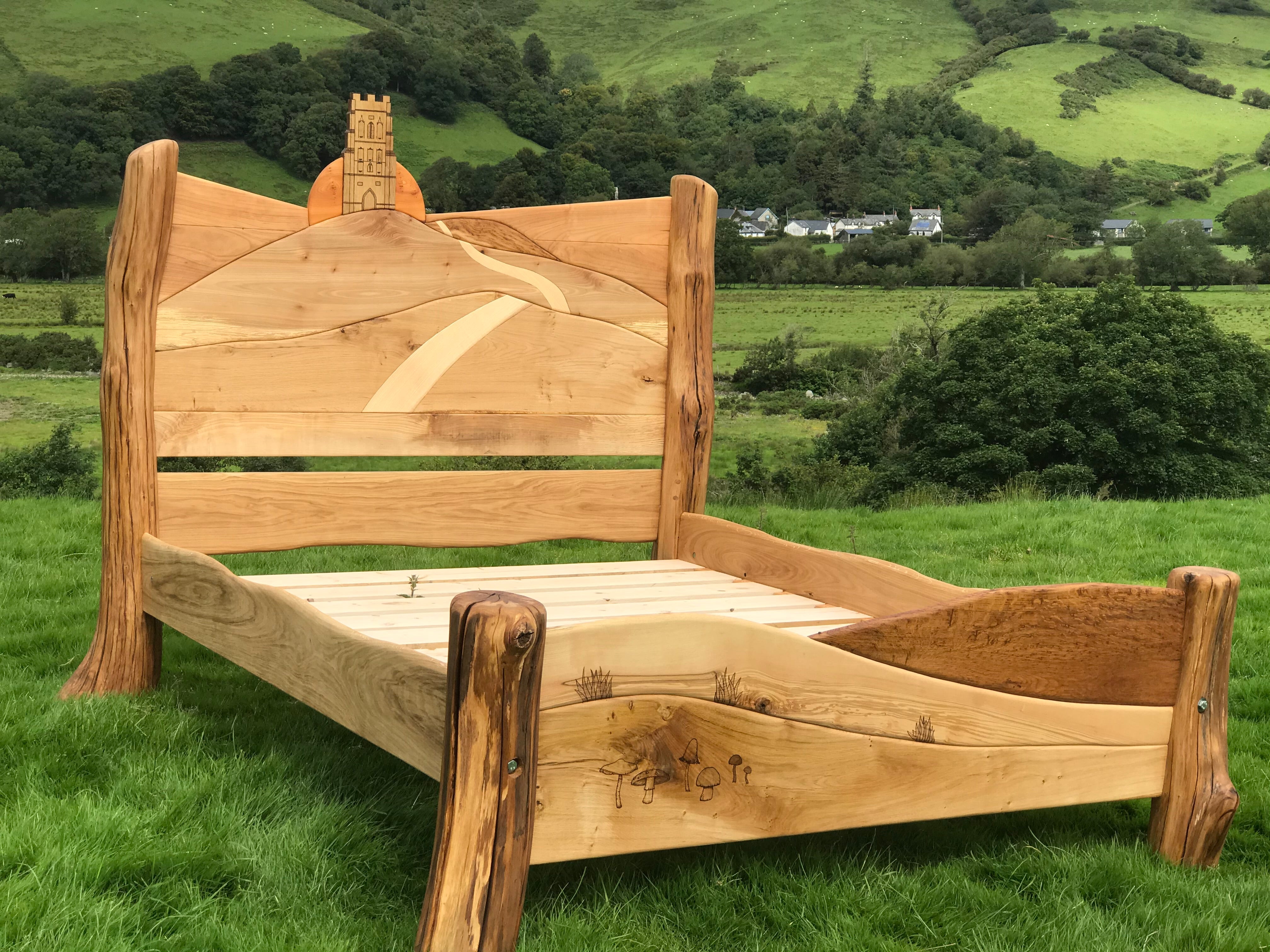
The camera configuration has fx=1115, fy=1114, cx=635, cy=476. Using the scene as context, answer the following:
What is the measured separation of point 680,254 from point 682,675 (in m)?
2.43

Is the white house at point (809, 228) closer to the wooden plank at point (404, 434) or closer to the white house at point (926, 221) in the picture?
the white house at point (926, 221)

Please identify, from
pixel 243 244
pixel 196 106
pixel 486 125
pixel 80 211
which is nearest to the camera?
pixel 243 244

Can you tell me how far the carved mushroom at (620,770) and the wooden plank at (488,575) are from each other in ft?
5.28

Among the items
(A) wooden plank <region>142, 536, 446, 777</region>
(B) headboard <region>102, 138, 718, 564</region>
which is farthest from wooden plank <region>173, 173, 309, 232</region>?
(A) wooden plank <region>142, 536, 446, 777</region>

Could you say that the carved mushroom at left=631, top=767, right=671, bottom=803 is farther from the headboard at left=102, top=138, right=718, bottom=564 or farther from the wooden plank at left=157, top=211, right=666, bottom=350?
the wooden plank at left=157, top=211, right=666, bottom=350

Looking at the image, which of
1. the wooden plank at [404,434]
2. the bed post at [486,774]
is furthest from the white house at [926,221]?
the bed post at [486,774]

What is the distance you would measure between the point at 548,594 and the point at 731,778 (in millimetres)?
1445

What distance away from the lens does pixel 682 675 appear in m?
1.83

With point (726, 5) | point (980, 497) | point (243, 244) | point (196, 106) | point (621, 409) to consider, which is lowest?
point (980, 497)

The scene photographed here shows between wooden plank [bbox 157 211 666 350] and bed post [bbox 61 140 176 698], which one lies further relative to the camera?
wooden plank [bbox 157 211 666 350]

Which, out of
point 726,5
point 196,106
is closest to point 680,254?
point 196,106

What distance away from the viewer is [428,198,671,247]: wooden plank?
3801 millimetres

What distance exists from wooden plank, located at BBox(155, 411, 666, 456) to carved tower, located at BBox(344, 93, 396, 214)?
2.30 feet

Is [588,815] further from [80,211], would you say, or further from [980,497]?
[80,211]
